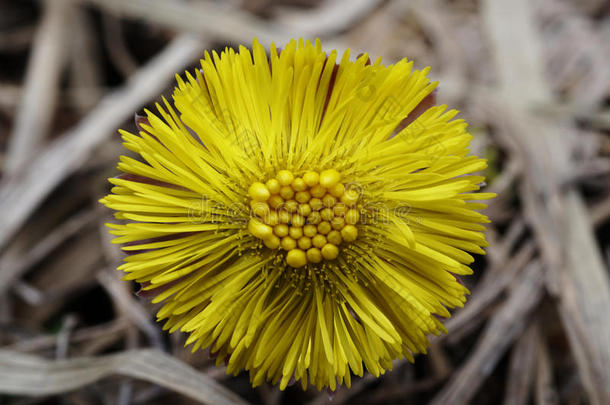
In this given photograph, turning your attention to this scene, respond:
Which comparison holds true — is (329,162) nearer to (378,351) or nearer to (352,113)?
(352,113)

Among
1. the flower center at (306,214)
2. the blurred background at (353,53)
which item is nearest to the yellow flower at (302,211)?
the flower center at (306,214)

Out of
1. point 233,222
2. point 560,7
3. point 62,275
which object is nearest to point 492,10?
point 560,7

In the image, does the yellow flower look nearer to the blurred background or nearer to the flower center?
the flower center

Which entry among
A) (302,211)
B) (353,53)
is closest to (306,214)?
(302,211)

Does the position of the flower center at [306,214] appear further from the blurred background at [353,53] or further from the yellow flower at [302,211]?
the blurred background at [353,53]

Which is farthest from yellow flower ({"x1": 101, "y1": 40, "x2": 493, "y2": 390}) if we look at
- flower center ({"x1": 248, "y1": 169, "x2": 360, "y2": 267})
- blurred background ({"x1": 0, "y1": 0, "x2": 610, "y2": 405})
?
blurred background ({"x1": 0, "y1": 0, "x2": 610, "y2": 405})

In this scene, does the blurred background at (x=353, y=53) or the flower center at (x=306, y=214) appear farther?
the blurred background at (x=353, y=53)
